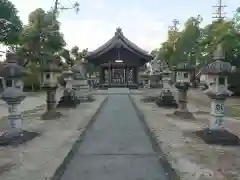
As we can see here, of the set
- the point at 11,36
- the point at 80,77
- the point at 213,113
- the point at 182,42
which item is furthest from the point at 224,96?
the point at 182,42

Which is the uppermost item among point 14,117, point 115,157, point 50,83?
point 50,83

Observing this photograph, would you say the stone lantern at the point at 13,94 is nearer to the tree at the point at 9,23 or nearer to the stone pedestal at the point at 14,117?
the stone pedestal at the point at 14,117

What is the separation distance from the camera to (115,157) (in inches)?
273

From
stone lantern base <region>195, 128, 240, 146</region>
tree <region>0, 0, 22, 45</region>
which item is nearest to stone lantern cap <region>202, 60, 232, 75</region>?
stone lantern base <region>195, 128, 240, 146</region>

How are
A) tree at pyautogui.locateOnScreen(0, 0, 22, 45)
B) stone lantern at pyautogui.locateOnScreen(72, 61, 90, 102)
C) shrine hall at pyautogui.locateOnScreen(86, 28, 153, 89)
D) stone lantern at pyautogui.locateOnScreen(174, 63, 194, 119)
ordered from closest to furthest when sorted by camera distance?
stone lantern at pyautogui.locateOnScreen(174, 63, 194, 119) < stone lantern at pyautogui.locateOnScreen(72, 61, 90, 102) < tree at pyautogui.locateOnScreen(0, 0, 22, 45) < shrine hall at pyautogui.locateOnScreen(86, 28, 153, 89)

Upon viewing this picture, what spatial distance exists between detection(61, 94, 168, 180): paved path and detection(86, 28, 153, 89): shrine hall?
1036 inches

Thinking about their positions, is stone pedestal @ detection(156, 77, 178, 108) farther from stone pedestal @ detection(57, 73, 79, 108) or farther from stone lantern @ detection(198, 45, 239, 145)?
stone lantern @ detection(198, 45, 239, 145)

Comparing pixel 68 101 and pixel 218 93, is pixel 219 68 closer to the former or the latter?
pixel 218 93

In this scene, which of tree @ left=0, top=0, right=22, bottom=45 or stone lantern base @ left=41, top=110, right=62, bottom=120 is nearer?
stone lantern base @ left=41, top=110, right=62, bottom=120

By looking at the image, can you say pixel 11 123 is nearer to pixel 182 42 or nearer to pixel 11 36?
pixel 11 36

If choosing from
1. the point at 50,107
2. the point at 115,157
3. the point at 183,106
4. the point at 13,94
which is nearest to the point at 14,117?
the point at 13,94

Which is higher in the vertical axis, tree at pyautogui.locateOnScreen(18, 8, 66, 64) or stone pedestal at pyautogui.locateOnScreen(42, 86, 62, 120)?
tree at pyautogui.locateOnScreen(18, 8, 66, 64)

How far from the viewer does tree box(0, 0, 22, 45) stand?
103ft

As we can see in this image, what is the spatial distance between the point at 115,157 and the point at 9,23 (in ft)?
91.4
